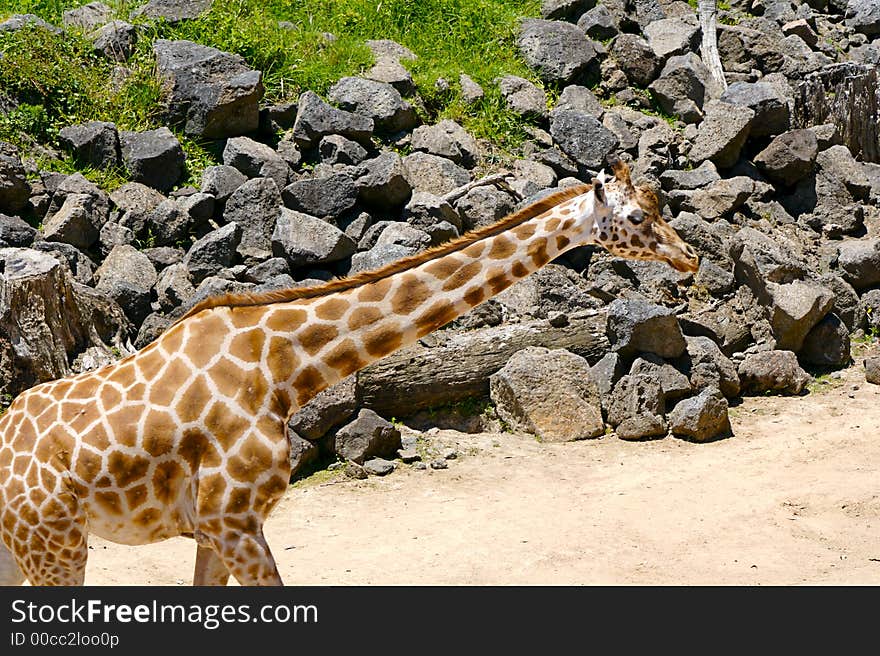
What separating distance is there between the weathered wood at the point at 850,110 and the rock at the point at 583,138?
3.26 meters

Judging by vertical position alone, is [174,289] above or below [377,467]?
above

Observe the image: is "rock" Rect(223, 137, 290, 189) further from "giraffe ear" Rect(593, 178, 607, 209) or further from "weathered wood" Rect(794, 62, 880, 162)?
"giraffe ear" Rect(593, 178, 607, 209)

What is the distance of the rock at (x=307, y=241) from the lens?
11680 millimetres

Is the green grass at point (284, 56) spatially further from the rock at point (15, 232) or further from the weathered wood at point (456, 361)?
the weathered wood at point (456, 361)

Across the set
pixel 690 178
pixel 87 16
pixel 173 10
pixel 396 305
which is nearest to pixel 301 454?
pixel 396 305

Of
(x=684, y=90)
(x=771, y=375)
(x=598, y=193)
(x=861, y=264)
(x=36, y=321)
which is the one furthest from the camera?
(x=684, y=90)

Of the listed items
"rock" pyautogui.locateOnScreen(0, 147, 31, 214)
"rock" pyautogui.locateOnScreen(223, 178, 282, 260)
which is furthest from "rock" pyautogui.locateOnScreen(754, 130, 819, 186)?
"rock" pyautogui.locateOnScreen(0, 147, 31, 214)

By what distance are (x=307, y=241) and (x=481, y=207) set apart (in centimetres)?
217

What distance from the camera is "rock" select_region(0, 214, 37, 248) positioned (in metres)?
11.0

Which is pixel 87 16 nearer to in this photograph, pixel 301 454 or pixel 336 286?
pixel 301 454

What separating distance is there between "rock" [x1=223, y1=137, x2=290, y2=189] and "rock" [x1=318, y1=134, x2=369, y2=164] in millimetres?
536

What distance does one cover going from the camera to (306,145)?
13609mm

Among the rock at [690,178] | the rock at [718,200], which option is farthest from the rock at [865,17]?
the rock at [718,200]

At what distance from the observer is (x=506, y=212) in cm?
1286
